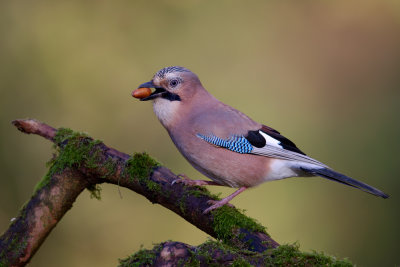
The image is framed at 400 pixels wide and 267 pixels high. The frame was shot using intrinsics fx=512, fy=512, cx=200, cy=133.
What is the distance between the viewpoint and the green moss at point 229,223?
433 cm

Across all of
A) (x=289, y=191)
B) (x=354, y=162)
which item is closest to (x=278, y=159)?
(x=289, y=191)

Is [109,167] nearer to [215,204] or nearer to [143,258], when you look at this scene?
[215,204]

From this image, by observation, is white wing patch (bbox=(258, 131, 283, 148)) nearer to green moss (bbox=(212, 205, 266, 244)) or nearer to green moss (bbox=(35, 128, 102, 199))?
green moss (bbox=(212, 205, 266, 244))

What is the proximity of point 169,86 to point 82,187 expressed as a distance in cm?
134

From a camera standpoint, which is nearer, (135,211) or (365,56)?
(135,211)

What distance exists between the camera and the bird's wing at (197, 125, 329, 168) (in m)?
5.07

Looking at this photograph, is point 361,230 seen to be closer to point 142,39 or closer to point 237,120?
point 237,120

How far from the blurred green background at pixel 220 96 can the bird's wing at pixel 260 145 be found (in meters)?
3.58

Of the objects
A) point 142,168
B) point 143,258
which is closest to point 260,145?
point 142,168

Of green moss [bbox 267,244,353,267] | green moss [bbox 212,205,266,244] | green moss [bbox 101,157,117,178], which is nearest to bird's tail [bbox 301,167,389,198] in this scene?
green moss [bbox 212,205,266,244]

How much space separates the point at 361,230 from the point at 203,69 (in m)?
4.11

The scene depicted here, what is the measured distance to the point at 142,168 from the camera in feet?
15.9

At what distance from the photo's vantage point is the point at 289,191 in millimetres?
9164

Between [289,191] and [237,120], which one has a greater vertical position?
[289,191]
